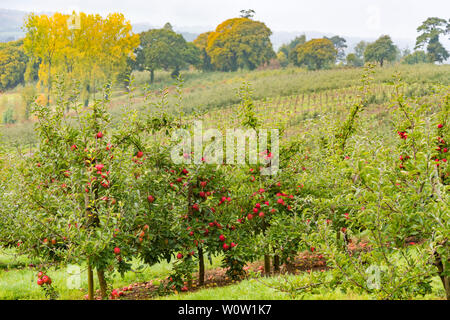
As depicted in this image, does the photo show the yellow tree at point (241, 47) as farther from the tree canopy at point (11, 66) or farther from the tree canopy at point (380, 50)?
the tree canopy at point (11, 66)

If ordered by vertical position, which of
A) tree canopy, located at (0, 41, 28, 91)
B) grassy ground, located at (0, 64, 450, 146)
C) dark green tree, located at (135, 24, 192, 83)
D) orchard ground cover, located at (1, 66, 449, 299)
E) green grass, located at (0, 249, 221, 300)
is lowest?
green grass, located at (0, 249, 221, 300)

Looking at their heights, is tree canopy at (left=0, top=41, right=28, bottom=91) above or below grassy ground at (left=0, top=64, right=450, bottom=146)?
above

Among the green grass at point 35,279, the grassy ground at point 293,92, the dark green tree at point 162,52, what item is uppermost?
the dark green tree at point 162,52

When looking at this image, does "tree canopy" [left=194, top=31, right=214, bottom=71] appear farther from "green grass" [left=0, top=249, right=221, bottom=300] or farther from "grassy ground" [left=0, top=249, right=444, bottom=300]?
"grassy ground" [left=0, top=249, right=444, bottom=300]

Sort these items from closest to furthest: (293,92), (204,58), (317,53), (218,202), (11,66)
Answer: (218,202), (293,92), (11,66), (317,53), (204,58)

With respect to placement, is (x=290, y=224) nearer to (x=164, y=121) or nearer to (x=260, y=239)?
(x=260, y=239)

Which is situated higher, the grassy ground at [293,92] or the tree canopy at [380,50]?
the tree canopy at [380,50]

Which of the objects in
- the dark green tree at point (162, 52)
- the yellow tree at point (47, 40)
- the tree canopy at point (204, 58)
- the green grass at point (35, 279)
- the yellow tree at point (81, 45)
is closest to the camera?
the green grass at point (35, 279)

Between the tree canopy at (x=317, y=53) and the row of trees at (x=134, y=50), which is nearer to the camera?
the row of trees at (x=134, y=50)

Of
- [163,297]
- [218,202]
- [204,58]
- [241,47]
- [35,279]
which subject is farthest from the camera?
[204,58]

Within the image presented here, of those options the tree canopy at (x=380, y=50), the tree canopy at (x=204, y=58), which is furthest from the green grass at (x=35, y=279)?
the tree canopy at (x=380, y=50)

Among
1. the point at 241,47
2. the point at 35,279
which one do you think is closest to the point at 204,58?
the point at 241,47

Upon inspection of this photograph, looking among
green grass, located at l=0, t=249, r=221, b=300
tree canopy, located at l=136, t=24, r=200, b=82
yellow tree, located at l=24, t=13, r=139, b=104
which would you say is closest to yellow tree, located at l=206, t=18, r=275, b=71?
tree canopy, located at l=136, t=24, r=200, b=82

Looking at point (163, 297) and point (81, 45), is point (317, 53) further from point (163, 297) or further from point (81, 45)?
→ point (163, 297)
